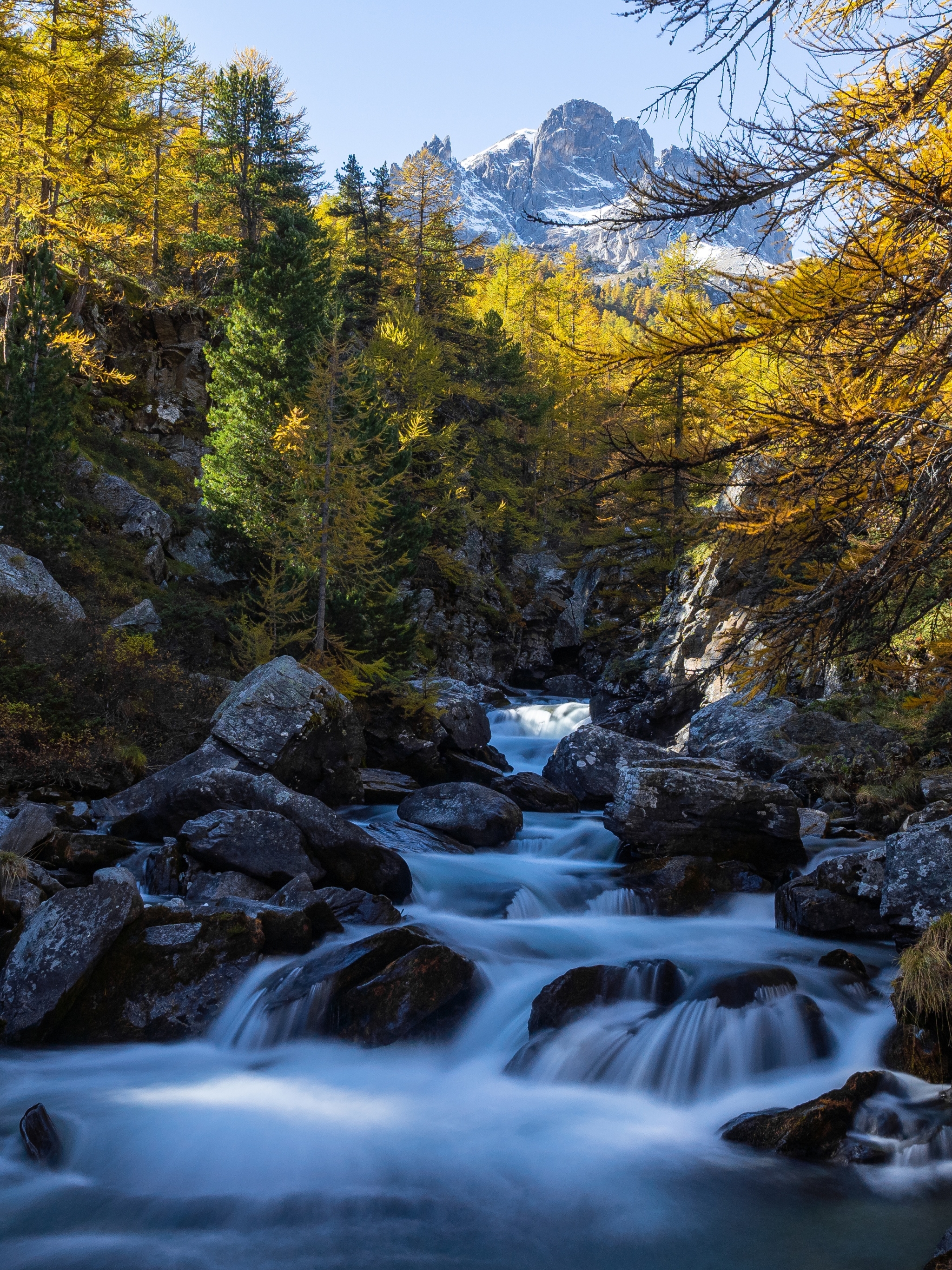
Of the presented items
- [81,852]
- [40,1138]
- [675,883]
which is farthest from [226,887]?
[675,883]

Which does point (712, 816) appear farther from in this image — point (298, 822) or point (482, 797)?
point (298, 822)

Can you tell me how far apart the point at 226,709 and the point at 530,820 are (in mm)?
5599

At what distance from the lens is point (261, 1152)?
5.68m

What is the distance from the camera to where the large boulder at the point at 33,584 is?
1338 centimetres

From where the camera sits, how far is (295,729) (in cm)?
1237

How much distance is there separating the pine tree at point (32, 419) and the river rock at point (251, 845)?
9.16 m

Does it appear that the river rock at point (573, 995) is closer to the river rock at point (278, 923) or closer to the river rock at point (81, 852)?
the river rock at point (278, 923)

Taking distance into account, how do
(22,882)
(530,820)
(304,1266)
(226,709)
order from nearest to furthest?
(304,1266)
(22,882)
(226,709)
(530,820)

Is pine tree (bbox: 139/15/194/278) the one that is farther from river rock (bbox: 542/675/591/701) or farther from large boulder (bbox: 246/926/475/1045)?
large boulder (bbox: 246/926/475/1045)

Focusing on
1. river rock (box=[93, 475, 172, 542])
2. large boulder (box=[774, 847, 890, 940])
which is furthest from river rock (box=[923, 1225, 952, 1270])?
river rock (box=[93, 475, 172, 542])

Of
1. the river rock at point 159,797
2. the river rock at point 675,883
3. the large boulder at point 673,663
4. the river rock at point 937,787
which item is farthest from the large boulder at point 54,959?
the large boulder at point 673,663

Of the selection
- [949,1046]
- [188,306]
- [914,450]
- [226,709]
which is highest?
[188,306]

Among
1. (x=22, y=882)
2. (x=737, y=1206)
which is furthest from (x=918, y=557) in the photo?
(x=22, y=882)

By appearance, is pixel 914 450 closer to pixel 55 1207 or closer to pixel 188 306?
pixel 55 1207
